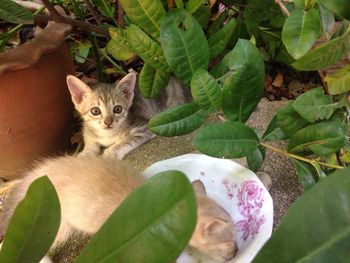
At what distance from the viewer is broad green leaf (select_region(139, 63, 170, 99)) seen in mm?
1332

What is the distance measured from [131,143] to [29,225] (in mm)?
1200

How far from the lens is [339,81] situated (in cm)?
92

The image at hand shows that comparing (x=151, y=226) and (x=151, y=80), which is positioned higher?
(x=151, y=226)

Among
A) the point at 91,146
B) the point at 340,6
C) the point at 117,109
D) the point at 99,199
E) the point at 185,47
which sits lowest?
the point at 91,146

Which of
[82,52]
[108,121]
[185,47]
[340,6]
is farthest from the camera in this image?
[82,52]

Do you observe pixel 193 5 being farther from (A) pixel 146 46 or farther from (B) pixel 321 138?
(B) pixel 321 138

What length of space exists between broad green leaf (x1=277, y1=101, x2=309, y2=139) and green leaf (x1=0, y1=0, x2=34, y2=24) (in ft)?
2.47

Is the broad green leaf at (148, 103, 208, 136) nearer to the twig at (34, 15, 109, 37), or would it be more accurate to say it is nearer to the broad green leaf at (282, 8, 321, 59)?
the broad green leaf at (282, 8, 321, 59)

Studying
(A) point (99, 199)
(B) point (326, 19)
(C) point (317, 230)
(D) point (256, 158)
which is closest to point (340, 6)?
(B) point (326, 19)

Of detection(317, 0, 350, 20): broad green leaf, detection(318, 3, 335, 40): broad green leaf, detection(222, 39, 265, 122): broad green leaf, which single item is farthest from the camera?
detection(222, 39, 265, 122): broad green leaf

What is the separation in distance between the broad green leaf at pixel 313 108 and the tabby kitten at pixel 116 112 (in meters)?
0.85

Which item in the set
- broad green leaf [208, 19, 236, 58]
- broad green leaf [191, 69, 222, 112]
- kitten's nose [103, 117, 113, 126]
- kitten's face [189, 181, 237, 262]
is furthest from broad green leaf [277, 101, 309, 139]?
kitten's nose [103, 117, 113, 126]

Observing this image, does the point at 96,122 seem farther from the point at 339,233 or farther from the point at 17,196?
the point at 339,233

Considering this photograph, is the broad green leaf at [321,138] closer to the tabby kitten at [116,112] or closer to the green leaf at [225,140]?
the green leaf at [225,140]
